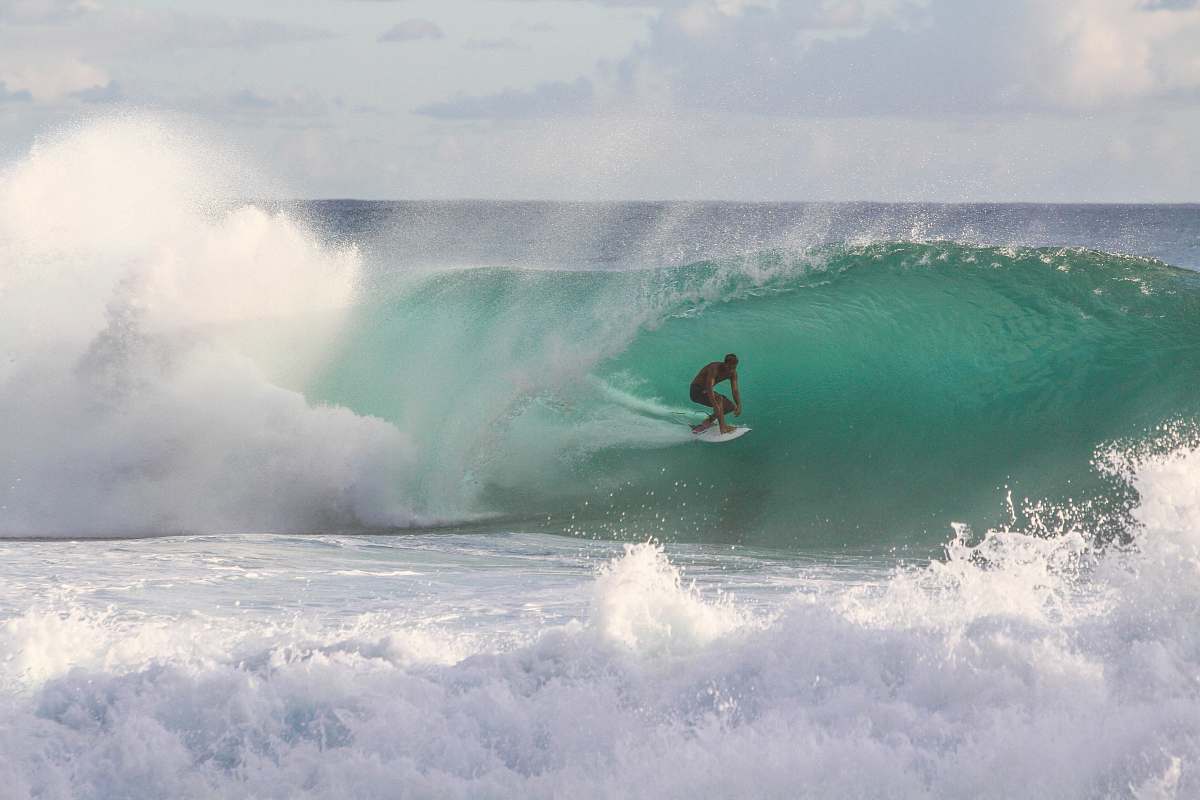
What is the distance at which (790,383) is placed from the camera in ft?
43.6

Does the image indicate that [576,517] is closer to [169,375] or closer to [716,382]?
[716,382]

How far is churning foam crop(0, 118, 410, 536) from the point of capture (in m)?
11.8

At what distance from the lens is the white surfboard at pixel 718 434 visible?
11742 millimetres

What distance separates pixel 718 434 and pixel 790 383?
1878 millimetres

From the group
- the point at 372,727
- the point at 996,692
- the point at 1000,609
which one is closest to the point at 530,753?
the point at 372,727

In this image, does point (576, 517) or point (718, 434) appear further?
point (718, 434)

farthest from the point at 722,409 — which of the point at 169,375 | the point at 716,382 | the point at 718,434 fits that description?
the point at 169,375

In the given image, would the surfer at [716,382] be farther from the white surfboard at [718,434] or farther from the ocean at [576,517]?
the ocean at [576,517]

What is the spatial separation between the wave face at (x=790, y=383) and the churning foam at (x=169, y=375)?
0.79 metres

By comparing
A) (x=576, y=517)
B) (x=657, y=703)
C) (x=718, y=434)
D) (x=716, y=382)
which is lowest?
(x=657, y=703)

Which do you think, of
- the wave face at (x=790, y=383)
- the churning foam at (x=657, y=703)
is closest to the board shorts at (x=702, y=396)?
the wave face at (x=790, y=383)

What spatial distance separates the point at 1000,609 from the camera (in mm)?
6051

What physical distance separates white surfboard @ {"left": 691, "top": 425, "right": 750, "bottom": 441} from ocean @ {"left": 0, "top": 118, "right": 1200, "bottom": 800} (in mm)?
124

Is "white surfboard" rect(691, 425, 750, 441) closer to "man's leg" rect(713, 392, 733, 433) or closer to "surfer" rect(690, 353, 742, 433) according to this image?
"man's leg" rect(713, 392, 733, 433)
